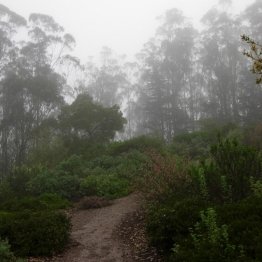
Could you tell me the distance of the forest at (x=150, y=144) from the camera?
6.20 metres

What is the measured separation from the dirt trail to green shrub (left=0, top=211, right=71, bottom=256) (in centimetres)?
26

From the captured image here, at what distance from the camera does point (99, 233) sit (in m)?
8.21

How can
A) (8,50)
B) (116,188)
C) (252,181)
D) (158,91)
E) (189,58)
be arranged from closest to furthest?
(252,181), (116,188), (8,50), (158,91), (189,58)

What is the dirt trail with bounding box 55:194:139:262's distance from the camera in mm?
6672

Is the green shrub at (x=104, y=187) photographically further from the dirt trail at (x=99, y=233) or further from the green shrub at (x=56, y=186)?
the dirt trail at (x=99, y=233)

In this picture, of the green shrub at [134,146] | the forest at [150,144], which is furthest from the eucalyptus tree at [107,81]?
the green shrub at [134,146]

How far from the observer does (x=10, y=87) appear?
28859 mm

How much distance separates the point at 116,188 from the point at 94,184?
0.72m

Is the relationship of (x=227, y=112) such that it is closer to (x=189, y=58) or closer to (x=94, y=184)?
(x=189, y=58)

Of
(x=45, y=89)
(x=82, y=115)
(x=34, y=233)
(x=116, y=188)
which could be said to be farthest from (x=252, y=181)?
(x=45, y=89)

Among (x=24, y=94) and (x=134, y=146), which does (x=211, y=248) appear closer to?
(x=134, y=146)

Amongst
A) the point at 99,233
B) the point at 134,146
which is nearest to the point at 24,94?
the point at 134,146

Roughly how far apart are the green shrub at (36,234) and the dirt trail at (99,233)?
0.26 meters

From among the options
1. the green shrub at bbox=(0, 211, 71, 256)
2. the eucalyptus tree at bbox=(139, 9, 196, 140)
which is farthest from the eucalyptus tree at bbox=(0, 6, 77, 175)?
the green shrub at bbox=(0, 211, 71, 256)
